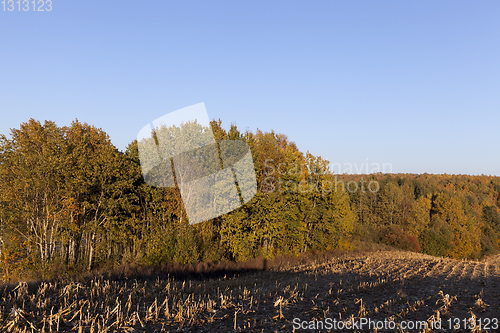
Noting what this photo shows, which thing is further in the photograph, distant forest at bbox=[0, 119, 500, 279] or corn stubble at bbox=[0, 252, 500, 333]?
distant forest at bbox=[0, 119, 500, 279]

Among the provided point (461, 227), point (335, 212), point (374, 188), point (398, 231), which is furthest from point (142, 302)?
point (461, 227)

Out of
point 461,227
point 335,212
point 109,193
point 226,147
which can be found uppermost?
point 226,147

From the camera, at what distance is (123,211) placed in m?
26.1

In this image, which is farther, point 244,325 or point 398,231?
point 398,231

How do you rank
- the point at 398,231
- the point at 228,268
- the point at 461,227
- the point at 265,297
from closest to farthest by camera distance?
the point at 265,297
the point at 228,268
the point at 398,231
the point at 461,227

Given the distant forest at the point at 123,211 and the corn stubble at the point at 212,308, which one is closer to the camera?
the corn stubble at the point at 212,308

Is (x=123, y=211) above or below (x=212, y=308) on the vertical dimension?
above

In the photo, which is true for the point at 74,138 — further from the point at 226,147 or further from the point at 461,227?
the point at 461,227

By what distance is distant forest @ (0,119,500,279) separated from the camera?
2092cm

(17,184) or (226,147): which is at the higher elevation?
(226,147)

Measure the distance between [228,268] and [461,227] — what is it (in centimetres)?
7612

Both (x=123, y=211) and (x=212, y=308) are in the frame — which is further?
(x=123, y=211)

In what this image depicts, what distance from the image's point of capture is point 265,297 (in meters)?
11.6

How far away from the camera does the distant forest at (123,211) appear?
20922mm
